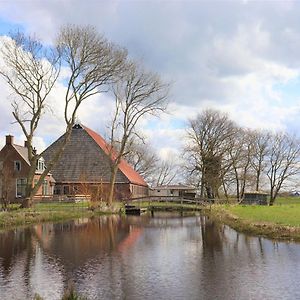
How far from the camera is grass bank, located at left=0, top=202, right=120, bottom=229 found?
97.9 feet

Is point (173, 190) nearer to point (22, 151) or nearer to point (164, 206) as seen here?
point (164, 206)

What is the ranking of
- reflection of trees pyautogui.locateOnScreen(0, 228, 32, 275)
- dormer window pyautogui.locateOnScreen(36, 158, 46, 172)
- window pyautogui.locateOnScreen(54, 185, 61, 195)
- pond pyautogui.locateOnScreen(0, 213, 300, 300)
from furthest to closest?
window pyautogui.locateOnScreen(54, 185, 61, 195) → dormer window pyautogui.locateOnScreen(36, 158, 46, 172) → reflection of trees pyautogui.locateOnScreen(0, 228, 32, 275) → pond pyautogui.locateOnScreen(0, 213, 300, 300)

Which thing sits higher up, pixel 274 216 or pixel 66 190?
pixel 66 190

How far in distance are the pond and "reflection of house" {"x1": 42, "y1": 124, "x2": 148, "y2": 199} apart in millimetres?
30825

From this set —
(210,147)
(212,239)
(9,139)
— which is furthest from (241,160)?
(212,239)

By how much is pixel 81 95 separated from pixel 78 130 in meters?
21.9

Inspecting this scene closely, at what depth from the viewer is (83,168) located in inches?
2255

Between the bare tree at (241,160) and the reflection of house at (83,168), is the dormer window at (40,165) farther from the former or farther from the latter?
the bare tree at (241,160)

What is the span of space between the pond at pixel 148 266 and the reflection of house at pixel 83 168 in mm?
30825

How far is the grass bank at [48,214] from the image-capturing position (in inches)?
1175

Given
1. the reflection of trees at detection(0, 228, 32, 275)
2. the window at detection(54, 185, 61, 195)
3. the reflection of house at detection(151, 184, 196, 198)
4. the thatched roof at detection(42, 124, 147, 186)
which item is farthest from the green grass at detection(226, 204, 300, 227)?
the reflection of house at detection(151, 184, 196, 198)

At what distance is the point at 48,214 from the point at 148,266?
2016 cm

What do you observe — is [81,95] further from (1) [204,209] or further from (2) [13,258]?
(2) [13,258]

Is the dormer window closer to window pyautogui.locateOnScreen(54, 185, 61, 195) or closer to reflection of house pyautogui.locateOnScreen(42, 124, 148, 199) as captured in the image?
reflection of house pyautogui.locateOnScreen(42, 124, 148, 199)
